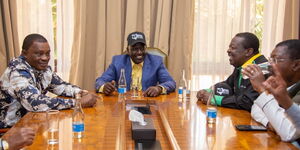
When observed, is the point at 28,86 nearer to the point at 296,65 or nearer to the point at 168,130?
the point at 168,130

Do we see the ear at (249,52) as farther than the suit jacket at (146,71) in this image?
No

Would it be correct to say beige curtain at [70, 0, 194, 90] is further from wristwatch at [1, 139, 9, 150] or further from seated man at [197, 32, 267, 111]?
wristwatch at [1, 139, 9, 150]

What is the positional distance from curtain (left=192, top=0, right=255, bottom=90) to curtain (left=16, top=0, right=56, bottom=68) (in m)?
1.91

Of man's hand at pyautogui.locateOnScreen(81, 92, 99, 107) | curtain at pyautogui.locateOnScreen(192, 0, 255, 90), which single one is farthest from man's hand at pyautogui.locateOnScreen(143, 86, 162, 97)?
curtain at pyautogui.locateOnScreen(192, 0, 255, 90)

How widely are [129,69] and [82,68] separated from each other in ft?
3.33

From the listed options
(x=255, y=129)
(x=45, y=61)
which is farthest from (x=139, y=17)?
(x=255, y=129)

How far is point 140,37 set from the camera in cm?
328

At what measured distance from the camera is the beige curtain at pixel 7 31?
3.68m

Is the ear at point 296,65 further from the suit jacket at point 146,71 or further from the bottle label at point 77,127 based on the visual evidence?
the suit jacket at point 146,71

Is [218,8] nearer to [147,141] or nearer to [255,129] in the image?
[255,129]

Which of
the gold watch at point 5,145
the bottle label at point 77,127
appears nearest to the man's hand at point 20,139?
the gold watch at point 5,145

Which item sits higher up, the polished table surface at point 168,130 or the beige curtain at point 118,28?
the beige curtain at point 118,28

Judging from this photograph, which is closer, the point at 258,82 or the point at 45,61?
the point at 258,82

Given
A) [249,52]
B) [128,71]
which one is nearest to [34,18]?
[128,71]
